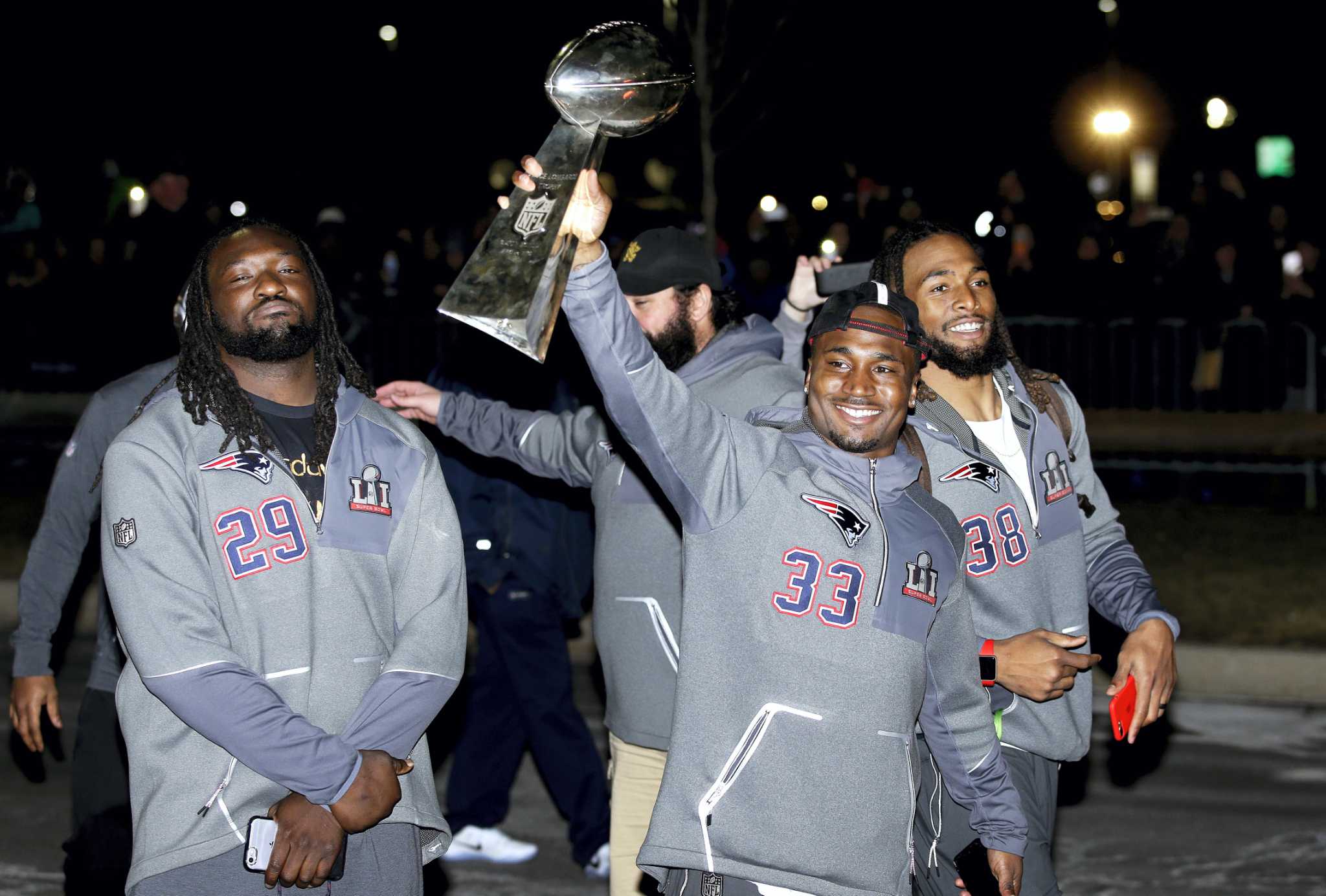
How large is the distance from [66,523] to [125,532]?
49.8 inches

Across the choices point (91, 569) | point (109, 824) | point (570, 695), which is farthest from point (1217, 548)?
point (109, 824)

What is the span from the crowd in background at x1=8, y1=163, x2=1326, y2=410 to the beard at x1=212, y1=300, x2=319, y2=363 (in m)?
8.14

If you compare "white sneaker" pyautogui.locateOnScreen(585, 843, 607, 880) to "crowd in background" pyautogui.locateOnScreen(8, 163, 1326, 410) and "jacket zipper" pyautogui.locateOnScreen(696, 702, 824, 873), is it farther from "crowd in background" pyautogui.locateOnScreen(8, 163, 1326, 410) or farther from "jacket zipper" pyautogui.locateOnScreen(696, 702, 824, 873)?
"crowd in background" pyautogui.locateOnScreen(8, 163, 1326, 410)

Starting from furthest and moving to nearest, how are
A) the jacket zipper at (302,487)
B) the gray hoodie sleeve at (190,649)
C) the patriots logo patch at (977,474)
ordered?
1. the patriots logo patch at (977,474)
2. the jacket zipper at (302,487)
3. the gray hoodie sleeve at (190,649)

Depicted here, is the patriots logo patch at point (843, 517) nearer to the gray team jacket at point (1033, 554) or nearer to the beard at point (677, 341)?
the gray team jacket at point (1033, 554)

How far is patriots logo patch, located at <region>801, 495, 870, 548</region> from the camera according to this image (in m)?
3.73

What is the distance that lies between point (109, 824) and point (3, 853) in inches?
97.0

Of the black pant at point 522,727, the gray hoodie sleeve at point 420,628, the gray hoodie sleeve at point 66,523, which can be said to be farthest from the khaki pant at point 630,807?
the black pant at point 522,727

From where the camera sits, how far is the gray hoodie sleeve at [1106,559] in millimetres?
4668

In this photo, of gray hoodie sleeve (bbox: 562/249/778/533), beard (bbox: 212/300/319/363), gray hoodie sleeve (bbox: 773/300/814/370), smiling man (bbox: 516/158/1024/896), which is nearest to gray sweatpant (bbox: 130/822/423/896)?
smiling man (bbox: 516/158/1024/896)

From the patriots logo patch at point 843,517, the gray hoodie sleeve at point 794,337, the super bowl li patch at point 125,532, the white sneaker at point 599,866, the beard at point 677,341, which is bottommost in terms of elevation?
the white sneaker at point 599,866

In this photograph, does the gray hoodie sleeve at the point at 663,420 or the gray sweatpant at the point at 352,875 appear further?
the gray sweatpant at the point at 352,875

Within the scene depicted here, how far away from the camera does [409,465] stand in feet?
13.3

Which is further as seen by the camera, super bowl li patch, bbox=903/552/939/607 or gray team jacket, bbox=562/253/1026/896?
super bowl li patch, bbox=903/552/939/607
